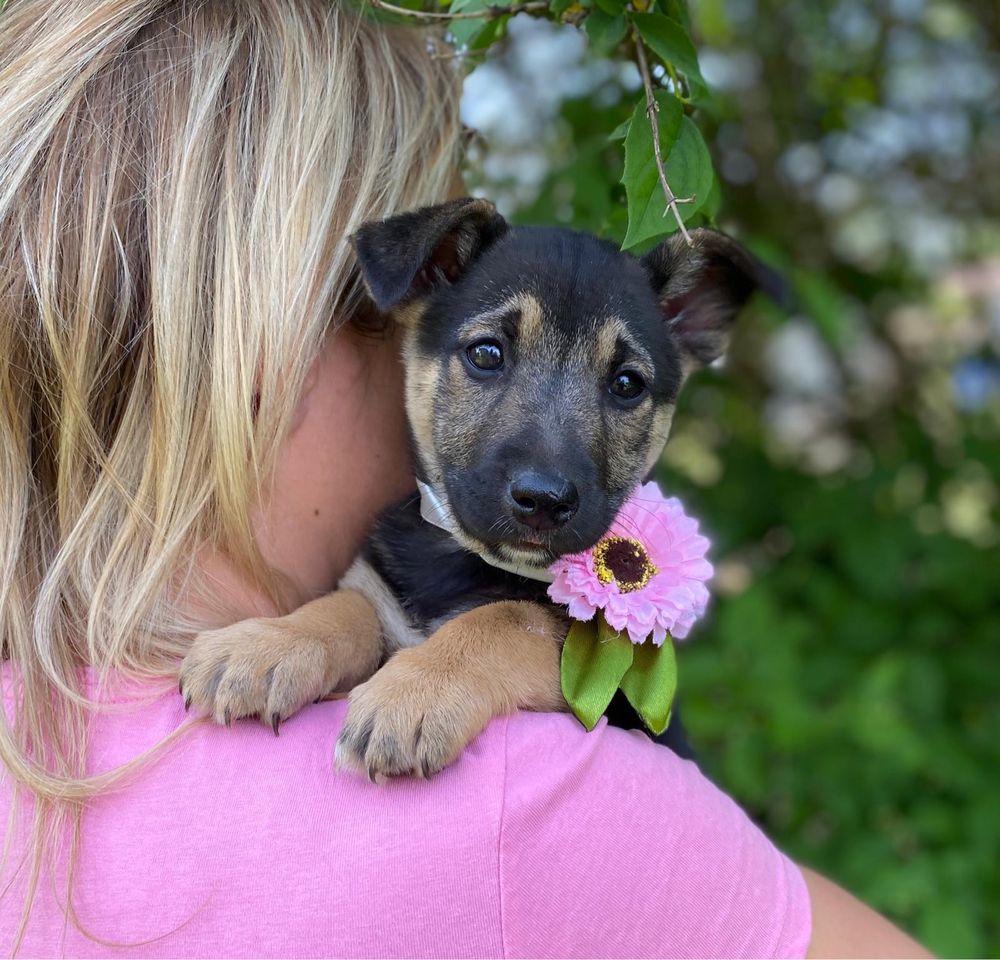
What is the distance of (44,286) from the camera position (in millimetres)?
2168

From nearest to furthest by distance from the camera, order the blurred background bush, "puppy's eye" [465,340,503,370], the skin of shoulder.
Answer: the skin of shoulder
"puppy's eye" [465,340,503,370]
the blurred background bush

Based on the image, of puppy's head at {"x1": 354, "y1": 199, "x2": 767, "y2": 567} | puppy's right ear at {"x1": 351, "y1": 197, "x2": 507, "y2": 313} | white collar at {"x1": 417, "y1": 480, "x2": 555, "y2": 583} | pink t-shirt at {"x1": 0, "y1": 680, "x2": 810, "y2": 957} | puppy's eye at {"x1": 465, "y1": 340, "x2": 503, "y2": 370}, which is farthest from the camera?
puppy's eye at {"x1": 465, "y1": 340, "x2": 503, "y2": 370}

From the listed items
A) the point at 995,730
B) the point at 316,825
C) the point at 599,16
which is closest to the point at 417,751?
the point at 316,825

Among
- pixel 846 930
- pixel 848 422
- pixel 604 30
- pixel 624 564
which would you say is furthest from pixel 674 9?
pixel 848 422

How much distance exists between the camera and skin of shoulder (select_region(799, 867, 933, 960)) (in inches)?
81.2

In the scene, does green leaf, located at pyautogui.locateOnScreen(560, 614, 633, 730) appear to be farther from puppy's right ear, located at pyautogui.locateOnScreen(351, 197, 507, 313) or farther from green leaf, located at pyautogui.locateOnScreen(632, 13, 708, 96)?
green leaf, located at pyautogui.locateOnScreen(632, 13, 708, 96)

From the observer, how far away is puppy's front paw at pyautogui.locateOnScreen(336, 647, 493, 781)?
6.27 feet

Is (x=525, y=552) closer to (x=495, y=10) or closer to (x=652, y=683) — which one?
(x=652, y=683)

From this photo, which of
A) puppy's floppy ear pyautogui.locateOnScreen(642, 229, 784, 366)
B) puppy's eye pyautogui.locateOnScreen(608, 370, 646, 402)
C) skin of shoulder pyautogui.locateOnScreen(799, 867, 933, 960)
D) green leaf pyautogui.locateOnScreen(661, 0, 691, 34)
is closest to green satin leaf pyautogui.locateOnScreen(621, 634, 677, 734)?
skin of shoulder pyautogui.locateOnScreen(799, 867, 933, 960)

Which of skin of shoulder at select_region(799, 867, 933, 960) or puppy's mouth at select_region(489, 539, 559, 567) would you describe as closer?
skin of shoulder at select_region(799, 867, 933, 960)

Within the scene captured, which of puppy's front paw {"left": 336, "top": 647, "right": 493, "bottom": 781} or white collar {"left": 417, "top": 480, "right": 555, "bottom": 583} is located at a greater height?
puppy's front paw {"left": 336, "top": 647, "right": 493, "bottom": 781}

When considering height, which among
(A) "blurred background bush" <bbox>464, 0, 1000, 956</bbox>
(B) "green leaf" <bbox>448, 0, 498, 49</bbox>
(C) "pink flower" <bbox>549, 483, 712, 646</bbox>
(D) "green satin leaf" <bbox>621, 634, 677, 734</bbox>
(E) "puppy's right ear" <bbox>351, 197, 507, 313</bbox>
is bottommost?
(A) "blurred background bush" <bbox>464, 0, 1000, 956</bbox>

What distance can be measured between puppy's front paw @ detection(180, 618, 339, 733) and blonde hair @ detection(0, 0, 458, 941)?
0.11 metres

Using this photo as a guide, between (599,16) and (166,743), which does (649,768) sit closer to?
(166,743)
